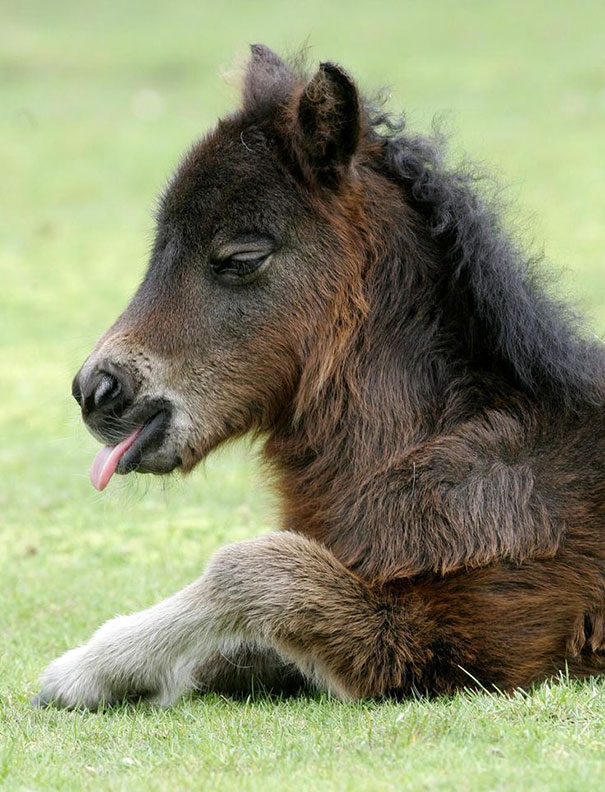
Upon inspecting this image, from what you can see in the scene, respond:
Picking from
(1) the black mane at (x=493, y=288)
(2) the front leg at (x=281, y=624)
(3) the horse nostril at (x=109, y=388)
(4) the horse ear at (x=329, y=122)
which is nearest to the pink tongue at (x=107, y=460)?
(3) the horse nostril at (x=109, y=388)

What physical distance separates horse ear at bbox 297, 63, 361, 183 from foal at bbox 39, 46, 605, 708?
1 centimetres

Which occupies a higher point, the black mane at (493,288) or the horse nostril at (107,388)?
the black mane at (493,288)

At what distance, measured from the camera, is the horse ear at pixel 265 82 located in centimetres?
605

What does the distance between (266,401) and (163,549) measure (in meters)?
3.73

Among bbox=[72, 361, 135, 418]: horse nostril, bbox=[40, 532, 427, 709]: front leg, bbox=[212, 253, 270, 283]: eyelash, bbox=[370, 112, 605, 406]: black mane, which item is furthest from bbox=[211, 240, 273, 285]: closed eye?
bbox=[40, 532, 427, 709]: front leg

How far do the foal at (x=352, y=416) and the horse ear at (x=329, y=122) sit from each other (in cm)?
1

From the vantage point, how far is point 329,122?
18.8ft

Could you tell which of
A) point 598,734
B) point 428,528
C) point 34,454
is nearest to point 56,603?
point 428,528

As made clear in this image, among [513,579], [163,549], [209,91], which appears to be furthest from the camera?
[209,91]

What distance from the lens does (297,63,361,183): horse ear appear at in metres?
5.60

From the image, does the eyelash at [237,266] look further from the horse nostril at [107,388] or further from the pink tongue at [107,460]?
the pink tongue at [107,460]

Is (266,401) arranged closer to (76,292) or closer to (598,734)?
(598,734)

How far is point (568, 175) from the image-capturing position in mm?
24906

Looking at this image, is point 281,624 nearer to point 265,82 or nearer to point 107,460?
point 107,460
